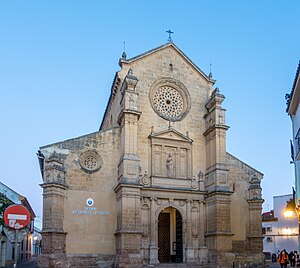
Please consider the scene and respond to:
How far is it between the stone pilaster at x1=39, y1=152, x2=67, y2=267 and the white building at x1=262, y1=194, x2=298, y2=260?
30.7 metres

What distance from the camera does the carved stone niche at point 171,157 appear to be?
86.5 feet

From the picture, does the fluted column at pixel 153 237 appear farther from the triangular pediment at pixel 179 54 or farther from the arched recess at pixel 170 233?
the triangular pediment at pixel 179 54

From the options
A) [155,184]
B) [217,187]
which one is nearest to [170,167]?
[155,184]

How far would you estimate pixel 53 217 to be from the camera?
22.6 m

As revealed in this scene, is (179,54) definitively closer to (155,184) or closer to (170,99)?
(170,99)

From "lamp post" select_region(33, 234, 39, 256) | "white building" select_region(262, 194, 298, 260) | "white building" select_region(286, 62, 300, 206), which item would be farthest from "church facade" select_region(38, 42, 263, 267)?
"lamp post" select_region(33, 234, 39, 256)

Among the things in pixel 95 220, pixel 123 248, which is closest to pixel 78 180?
pixel 95 220

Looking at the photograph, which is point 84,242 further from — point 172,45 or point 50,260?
point 172,45

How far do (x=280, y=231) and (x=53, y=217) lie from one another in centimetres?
3306

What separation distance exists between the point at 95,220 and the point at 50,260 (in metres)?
3.41

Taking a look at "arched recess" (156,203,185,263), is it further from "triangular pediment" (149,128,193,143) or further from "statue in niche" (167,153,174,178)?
"triangular pediment" (149,128,193,143)

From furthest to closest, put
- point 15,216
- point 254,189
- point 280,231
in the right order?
point 280,231 < point 254,189 < point 15,216

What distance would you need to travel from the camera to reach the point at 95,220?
24.2m

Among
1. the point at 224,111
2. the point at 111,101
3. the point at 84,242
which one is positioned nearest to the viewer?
the point at 84,242
